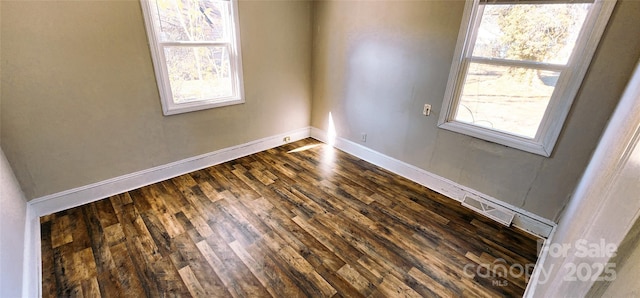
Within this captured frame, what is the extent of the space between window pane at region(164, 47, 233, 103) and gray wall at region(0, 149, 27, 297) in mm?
1342

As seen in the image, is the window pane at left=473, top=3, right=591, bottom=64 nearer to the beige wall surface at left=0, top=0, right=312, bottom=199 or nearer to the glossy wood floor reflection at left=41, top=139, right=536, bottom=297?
the glossy wood floor reflection at left=41, top=139, right=536, bottom=297

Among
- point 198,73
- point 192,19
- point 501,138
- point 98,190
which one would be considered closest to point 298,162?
point 198,73

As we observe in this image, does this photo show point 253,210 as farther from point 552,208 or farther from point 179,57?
point 552,208

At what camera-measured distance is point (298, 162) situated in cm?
337

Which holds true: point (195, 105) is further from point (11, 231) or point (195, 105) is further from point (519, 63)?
point (519, 63)

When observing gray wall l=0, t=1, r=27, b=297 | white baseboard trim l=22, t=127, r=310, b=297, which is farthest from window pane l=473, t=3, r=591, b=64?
gray wall l=0, t=1, r=27, b=297

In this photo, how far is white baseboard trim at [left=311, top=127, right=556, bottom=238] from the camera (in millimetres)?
2266

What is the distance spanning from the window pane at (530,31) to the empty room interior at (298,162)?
1 centimetres

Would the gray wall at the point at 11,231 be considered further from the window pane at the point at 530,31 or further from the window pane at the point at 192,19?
the window pane at the point at 530,31

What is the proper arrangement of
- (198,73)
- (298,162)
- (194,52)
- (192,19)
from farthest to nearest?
(298,162) → (198,73) → (194,52) → (192,19)

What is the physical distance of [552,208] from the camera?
2174 mm

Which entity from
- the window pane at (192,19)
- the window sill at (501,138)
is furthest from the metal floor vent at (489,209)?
the window pane at (192,19)

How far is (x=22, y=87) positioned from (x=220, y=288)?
2.09 meters

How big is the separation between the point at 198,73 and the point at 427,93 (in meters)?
2.40
